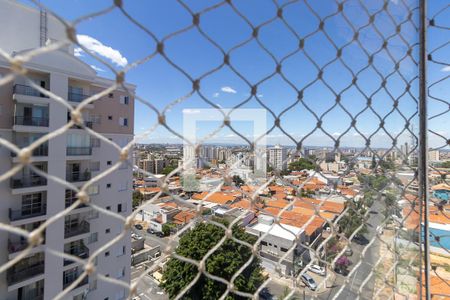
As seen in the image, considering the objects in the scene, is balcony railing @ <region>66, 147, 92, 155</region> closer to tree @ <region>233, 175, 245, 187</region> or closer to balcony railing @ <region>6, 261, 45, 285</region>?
balcony railing @ <region>6, 261, 45, 285</region>

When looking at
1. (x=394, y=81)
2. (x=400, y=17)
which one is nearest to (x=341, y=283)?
(x=394, y=81)

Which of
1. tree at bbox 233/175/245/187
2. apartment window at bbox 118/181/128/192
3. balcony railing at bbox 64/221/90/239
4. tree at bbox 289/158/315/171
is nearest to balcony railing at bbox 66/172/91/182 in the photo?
apartment window at bbox 118/181/128/192

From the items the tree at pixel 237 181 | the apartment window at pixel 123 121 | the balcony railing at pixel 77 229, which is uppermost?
the apartment window at pixel 123 121

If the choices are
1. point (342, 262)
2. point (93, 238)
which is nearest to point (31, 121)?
point (93, 238)

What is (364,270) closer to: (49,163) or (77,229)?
(49,163)

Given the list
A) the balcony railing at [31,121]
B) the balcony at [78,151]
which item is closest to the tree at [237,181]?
the balcony railing at [31,121]

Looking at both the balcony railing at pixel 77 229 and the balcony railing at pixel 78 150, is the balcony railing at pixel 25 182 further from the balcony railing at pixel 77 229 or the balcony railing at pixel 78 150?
the balcony railing at pixel 77 229
